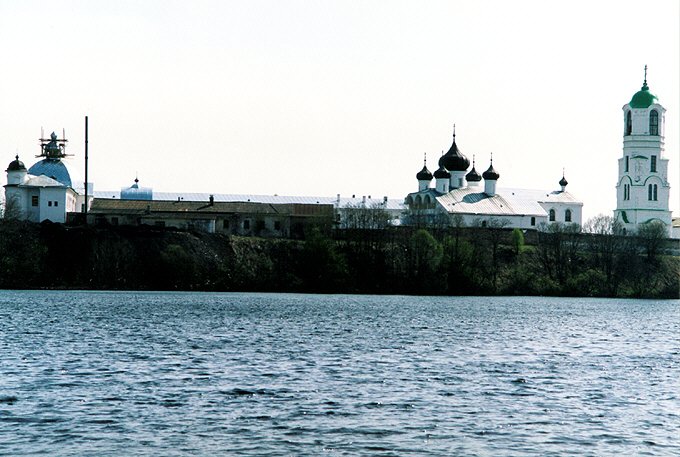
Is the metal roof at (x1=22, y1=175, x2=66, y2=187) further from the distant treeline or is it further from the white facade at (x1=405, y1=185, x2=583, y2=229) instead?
the white facade at (x1=405, y1=185, x2=583, y2=229)

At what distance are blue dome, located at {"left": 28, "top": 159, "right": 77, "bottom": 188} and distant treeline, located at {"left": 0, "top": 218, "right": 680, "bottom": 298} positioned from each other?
14140 millimetres

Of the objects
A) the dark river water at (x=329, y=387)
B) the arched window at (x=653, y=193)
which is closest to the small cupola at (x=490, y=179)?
the arched window at (x=653, y=193)

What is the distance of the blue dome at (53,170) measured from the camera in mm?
116137

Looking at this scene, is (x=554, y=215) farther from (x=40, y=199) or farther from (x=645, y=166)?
(x=40, y=199)

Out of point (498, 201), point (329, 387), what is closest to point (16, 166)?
point (498, 201)

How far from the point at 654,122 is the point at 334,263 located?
2265 inches

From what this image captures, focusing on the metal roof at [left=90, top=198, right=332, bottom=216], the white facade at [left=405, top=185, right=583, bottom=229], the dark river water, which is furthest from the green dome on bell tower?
the dark river water

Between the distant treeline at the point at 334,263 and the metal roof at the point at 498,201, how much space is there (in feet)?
43.4

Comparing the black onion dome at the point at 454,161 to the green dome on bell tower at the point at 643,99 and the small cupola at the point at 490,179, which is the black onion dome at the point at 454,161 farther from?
the green dome on bell tower at the point at 643,99

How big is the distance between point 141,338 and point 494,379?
16.8 m

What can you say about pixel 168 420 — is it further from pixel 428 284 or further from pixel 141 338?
pixel 428 284

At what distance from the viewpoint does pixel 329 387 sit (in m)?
31.6

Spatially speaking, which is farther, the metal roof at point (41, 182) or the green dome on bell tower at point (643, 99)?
the green dome on bell tower at point (643, 99)

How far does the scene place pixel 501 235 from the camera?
399 ft
